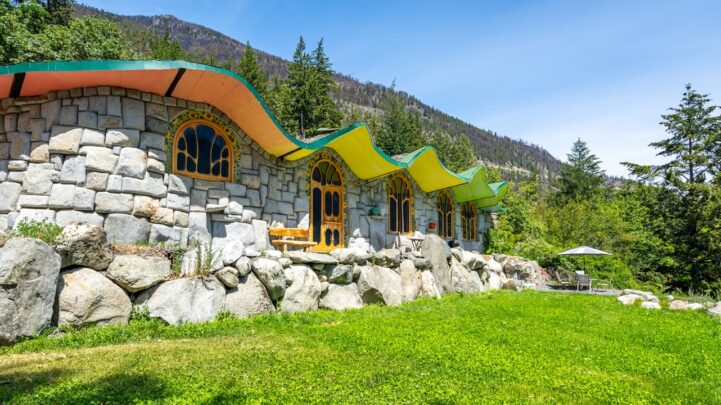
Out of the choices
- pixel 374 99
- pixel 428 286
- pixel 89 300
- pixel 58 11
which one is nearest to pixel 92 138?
pixel 89 300

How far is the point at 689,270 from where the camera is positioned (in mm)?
21062

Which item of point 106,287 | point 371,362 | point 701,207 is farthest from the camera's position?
point 701,207

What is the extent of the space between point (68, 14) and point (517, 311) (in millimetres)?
23903

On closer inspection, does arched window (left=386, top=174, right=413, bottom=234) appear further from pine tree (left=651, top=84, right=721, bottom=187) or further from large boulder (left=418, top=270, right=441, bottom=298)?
pine tree (left=651, top=84, right=721, bottom=187)

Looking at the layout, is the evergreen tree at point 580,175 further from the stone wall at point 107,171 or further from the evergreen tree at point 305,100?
the stone wall at point 107,171

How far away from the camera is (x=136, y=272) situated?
596cm

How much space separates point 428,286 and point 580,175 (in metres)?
39.0

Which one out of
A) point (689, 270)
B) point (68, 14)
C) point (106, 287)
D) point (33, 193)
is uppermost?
point (68, 14)

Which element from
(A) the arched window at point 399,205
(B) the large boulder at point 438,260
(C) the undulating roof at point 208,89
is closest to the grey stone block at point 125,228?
(C) the undulating roof at point 208,89

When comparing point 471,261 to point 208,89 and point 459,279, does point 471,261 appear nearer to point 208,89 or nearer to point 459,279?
point 459,279

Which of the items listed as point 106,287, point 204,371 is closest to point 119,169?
point 106,287

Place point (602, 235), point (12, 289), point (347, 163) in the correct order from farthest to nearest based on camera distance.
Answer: point (602, 235) → point (347, 163) → point (12, 289)

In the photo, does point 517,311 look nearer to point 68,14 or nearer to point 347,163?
point 347,163

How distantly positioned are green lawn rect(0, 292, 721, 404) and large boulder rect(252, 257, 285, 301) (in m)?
0.60
